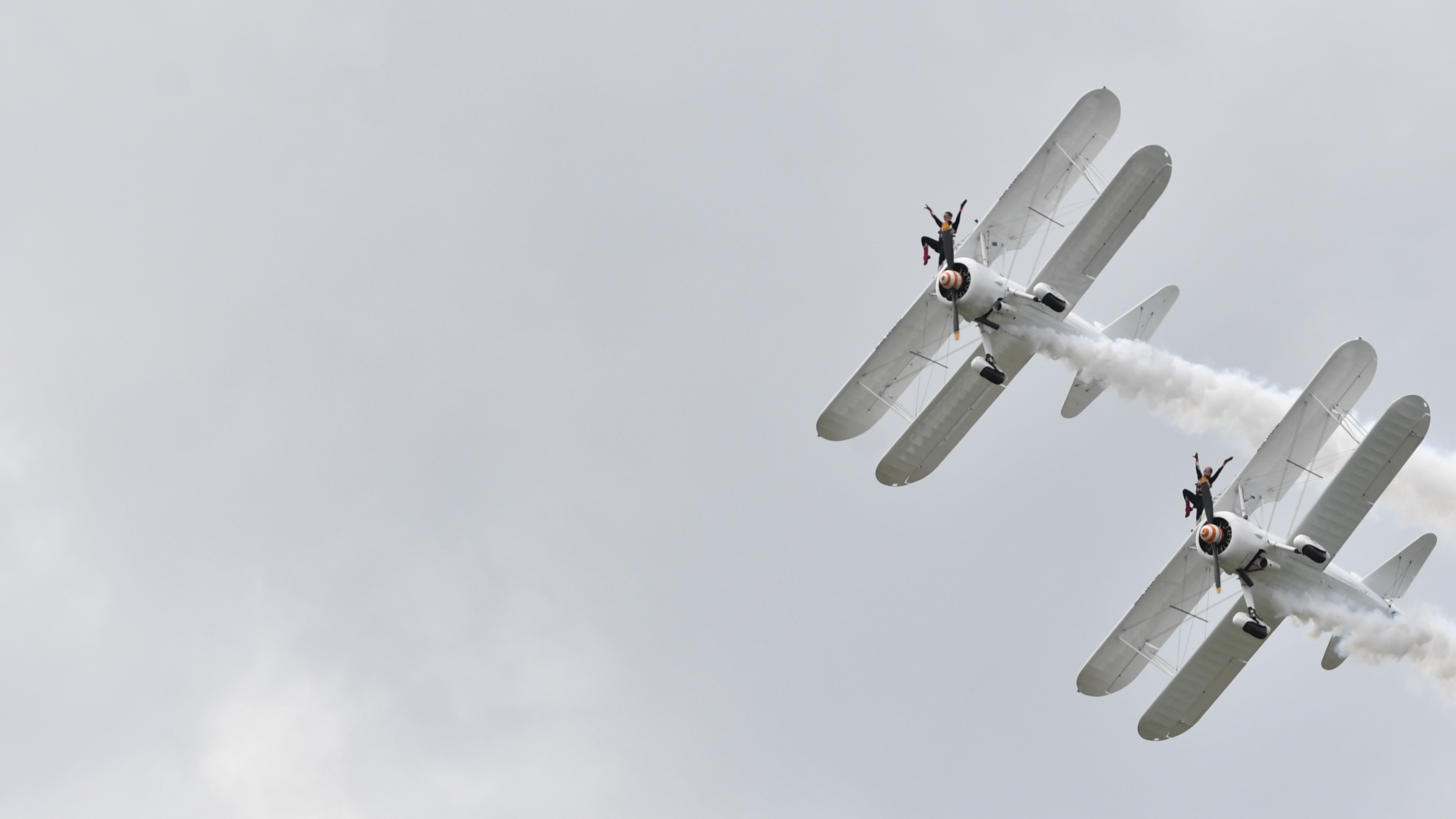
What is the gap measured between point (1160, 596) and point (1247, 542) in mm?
4606

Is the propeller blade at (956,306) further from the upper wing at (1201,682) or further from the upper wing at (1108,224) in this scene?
the upper wing at (1201,682)

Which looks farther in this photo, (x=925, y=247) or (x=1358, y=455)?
(x=925, y=247)

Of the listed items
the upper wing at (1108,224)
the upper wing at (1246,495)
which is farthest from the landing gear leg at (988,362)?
the upper wing at (1246,495)

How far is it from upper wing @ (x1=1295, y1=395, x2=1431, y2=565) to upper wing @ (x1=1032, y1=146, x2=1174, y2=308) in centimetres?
879

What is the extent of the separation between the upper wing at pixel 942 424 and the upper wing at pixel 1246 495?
275 inches

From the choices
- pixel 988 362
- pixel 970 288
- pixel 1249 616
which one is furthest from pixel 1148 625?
pixel 970 288

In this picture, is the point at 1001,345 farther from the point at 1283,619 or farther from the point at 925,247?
the point at 1283,619

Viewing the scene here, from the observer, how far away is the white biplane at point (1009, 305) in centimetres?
6412

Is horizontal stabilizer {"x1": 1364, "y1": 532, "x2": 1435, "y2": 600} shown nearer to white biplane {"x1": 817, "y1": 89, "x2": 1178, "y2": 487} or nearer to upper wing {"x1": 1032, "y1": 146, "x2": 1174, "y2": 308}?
white biplane {"x1": 817, "y1": 89, "x2": 1178, "y2": 487}

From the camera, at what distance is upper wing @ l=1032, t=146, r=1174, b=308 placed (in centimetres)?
6306

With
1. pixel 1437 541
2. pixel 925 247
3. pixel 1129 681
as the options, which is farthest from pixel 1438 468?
pixel 925 247

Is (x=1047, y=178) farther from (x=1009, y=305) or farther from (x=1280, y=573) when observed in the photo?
(x=1280, y=573)

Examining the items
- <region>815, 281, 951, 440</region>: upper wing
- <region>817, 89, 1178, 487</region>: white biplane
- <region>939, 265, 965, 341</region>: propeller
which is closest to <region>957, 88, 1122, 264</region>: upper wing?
<region>817, 89, 1178, 487</region>: white biplane

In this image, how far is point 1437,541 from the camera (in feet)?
210
